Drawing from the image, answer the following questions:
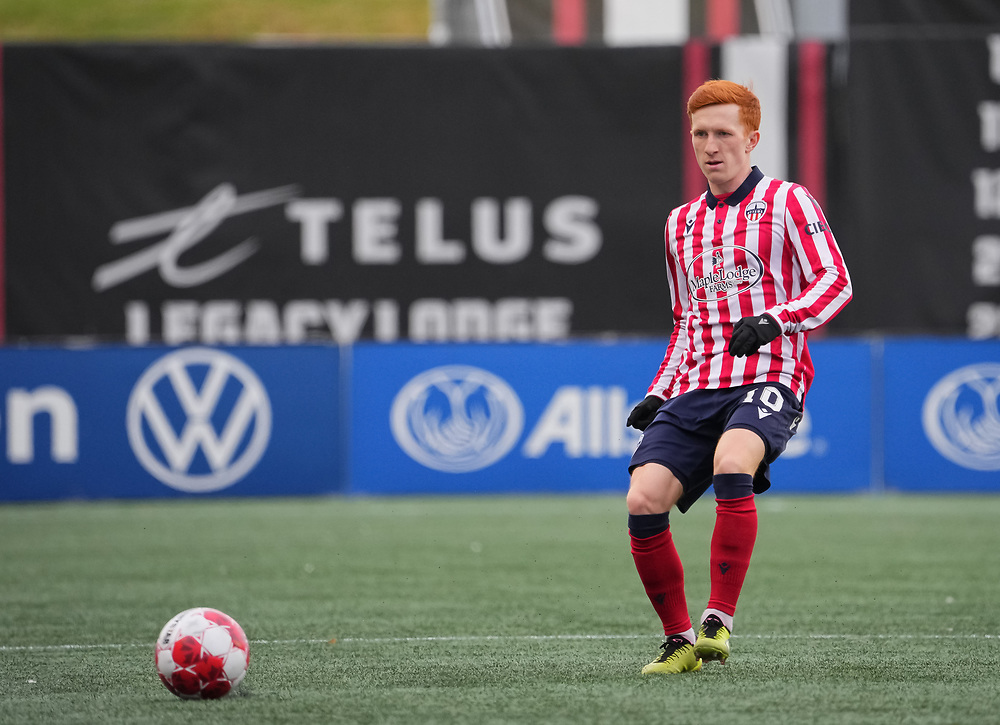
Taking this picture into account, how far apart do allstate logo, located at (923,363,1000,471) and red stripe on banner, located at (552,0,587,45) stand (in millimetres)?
8152

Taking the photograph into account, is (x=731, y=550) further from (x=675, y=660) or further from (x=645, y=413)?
(x=645, y=413)

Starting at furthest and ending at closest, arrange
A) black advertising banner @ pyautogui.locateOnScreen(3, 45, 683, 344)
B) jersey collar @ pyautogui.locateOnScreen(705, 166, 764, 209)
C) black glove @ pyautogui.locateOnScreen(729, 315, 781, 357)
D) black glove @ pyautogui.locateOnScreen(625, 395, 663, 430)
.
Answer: black advertising banner @ pyautogui.locateOnScreen(3, 45, 683, 344), black glove @ pyautogui.locateOnScreen(625, 395, 663, 430), jersey collar @ pyautogui.locateOnScreen(705, 166, 764, 209), black glove @ pyautogui.locateOnScreen(729, 315, 781, 357)

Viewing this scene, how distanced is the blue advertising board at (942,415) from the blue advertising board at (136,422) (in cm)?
472

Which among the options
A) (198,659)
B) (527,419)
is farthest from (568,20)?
(198,659)

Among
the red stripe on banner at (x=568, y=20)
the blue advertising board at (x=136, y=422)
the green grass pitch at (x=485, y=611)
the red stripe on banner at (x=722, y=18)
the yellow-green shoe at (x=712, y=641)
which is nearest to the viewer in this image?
the green grass pitch at (x=485, y=611)

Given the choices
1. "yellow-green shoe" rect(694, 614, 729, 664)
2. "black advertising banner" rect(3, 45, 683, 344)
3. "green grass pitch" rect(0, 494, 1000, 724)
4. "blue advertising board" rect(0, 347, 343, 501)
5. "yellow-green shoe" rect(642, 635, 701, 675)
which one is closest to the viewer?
"green grass pitch" rect(0, 494, 1000, 724)

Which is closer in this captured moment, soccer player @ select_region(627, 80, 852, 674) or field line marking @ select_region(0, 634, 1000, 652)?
soccer player @ select_region(627, 80, 852, 674)

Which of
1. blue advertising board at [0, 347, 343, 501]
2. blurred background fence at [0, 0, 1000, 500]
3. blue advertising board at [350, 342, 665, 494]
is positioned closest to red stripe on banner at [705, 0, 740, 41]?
blurred background fence at [0, 0, 1000, 500]

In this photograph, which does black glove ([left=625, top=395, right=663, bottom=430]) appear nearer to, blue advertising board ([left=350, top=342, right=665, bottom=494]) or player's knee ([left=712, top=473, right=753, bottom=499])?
player's knee ([left=712, top=473, right=753, bottom=499])

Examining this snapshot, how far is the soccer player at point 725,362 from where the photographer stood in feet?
14.4

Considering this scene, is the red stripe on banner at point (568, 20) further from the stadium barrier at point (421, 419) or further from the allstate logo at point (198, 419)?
the allstate logo at point (198, 419)

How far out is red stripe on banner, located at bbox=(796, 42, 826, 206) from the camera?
567 inches

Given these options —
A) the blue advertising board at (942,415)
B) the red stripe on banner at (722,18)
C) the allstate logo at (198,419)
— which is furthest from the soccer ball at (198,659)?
the red stripe on banner at (722,18)

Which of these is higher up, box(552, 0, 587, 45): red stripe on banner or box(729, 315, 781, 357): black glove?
box(552, 0, 587, 45): red stripe on banner
